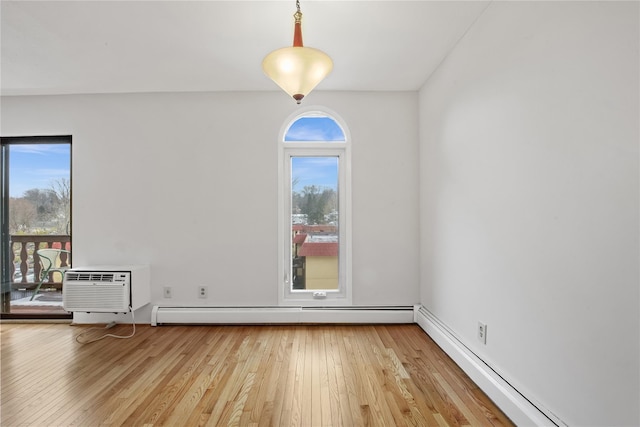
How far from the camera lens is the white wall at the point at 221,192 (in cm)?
355

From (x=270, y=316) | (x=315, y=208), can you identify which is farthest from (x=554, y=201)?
(x=270, y=316)

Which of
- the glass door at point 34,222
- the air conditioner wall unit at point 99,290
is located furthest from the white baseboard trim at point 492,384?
the glass door at point 34,222

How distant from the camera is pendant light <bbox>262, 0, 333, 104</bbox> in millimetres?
1853

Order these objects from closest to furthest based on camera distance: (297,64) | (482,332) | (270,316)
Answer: (297,64)
(482,332)
(270,316)

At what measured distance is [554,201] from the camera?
1.58m

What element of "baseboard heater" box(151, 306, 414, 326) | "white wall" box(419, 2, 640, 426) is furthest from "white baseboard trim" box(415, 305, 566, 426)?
"baseboard heater" box(151, 306, 414, 326)

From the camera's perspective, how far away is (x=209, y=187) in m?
3.56

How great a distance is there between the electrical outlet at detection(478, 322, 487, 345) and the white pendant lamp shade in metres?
1.96

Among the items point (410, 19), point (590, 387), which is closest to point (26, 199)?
point (410, 19)

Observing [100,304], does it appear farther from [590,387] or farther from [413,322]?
[590,387]

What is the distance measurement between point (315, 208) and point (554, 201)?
2.44 m

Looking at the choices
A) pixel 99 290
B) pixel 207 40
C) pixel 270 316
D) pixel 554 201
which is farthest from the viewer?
pixel 270 316

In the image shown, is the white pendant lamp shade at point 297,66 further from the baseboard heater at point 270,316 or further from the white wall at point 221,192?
the baseboard heater at point 270,316

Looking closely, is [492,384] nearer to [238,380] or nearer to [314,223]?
[238,380]
